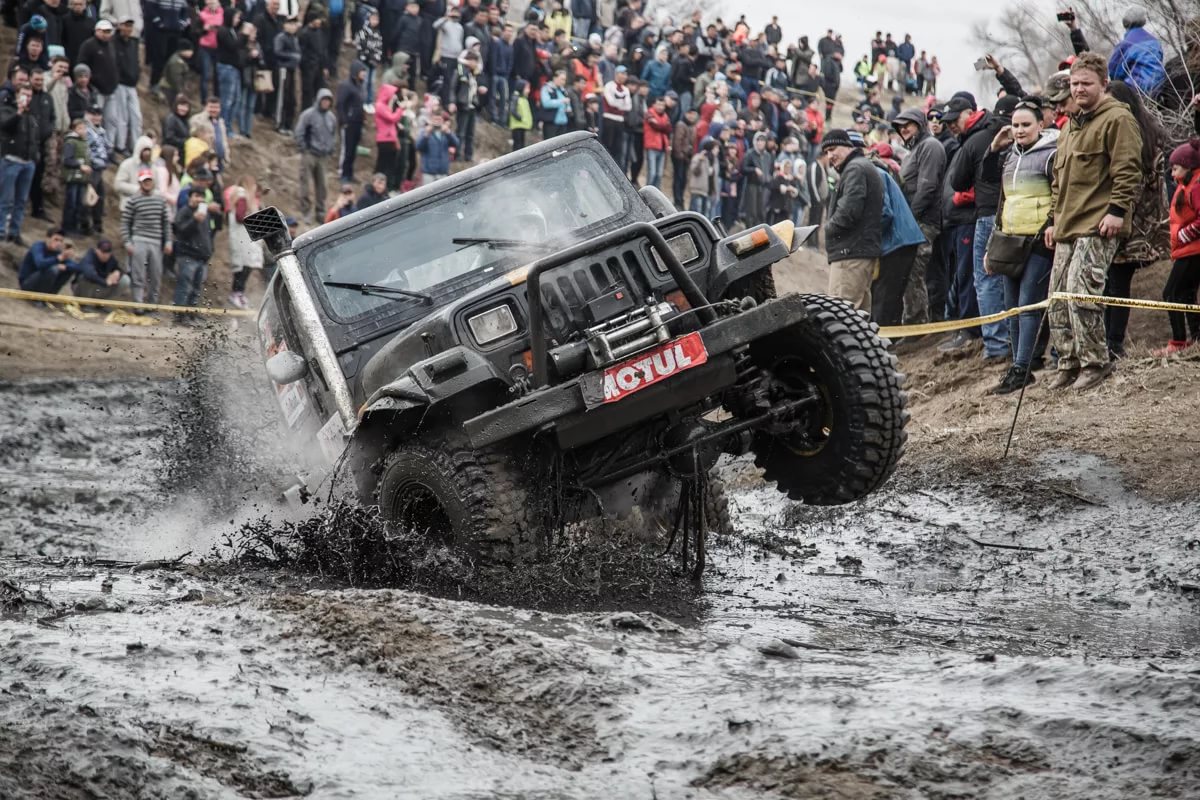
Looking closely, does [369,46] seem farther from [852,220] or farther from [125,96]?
[852,220]

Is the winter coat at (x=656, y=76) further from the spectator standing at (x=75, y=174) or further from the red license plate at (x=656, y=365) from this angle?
the red license plate at (x=656, y=365)

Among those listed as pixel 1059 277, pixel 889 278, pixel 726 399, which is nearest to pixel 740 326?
pixel 726 399

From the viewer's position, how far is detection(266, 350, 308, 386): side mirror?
6.68 m

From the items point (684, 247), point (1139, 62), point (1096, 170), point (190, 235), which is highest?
point (1139, 62)

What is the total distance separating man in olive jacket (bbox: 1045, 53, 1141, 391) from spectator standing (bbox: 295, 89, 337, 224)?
11.4 m

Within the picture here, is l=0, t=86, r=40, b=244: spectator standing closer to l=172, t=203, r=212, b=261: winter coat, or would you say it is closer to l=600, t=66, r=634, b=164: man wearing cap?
l=172, t=203, r=212, b=261: winter coat

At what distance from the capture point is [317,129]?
18.4 metres

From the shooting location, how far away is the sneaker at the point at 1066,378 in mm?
9211

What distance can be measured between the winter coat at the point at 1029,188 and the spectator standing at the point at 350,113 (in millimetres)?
10901

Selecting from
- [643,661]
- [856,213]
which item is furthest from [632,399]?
[856,213]

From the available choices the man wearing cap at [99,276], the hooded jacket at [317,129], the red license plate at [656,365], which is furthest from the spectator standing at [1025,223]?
the hooded jacket at [317,129]

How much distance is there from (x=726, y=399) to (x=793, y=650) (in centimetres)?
168

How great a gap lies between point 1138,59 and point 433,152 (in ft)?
31.4

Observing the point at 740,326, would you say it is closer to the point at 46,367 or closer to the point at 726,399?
the point at 726,399
